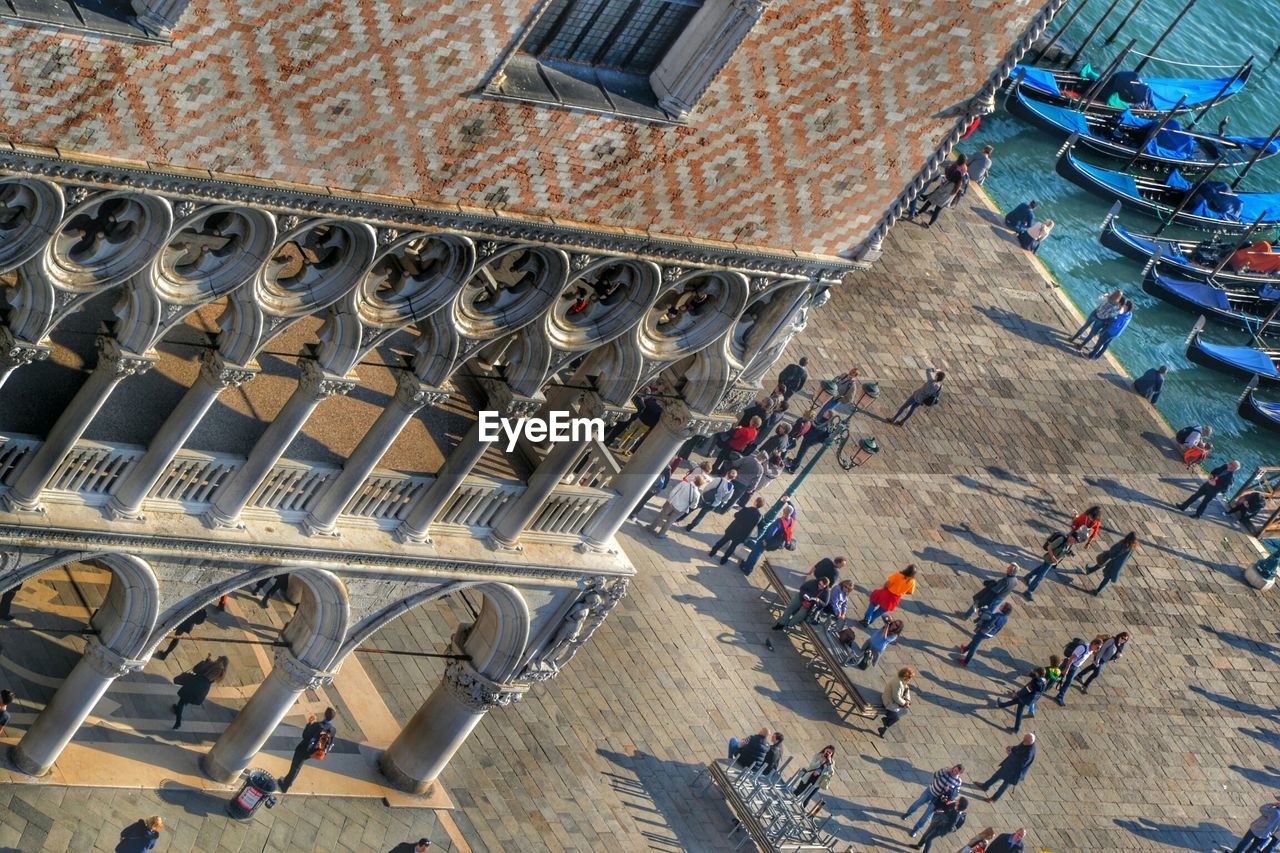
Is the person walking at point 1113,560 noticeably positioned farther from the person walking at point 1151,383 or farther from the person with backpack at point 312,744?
the person with backpack at point 312,744

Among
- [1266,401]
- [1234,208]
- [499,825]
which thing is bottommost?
[499,825]

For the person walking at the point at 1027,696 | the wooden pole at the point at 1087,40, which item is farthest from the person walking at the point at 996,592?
the wooden pole at the point at 1087,40

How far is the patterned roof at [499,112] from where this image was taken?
88.7 ft

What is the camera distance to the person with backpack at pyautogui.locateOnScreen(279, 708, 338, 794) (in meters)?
36.8

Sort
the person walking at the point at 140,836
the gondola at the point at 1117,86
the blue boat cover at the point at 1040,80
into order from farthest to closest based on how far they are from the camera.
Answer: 1. the gondola at the point at 1117,86
2. the blue boat cover at the point at 1040,80
3. the person walking at the point at 140,836

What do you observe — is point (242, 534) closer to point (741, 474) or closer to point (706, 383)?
point (706, 383)

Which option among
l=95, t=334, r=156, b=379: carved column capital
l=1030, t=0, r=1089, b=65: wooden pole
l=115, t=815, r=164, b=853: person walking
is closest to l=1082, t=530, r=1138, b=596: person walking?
l=115, t=815, r=164, b=853: person walking

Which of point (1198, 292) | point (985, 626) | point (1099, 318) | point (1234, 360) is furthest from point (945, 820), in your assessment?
point (1198, 292)

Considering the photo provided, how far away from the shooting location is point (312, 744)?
36.8 m

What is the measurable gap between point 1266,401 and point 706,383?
35.7 metres

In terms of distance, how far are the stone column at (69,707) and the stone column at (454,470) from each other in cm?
429

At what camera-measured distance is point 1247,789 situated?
159 ft

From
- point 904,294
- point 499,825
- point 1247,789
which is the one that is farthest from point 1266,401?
point 499,825

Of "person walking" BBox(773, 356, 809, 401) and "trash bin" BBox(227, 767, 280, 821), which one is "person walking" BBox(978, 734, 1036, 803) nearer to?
"person walking" BBox(773, 356, 809, 401)
